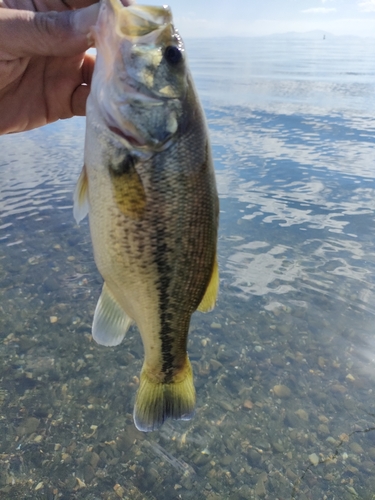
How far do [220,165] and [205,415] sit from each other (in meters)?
7.31

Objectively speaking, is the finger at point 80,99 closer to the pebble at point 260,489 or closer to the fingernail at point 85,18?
the fingernail at point 85,18

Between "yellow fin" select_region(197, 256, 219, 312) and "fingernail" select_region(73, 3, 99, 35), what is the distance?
1274 mm

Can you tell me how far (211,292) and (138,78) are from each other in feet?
3.24

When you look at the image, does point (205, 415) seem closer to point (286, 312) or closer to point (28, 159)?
point (286, 312)

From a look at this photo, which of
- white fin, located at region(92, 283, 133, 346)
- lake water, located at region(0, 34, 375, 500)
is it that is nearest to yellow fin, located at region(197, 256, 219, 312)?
white fin, located at region(92, 283, 133, 346)

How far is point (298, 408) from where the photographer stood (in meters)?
4.61

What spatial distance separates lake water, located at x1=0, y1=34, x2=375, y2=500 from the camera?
155 inches

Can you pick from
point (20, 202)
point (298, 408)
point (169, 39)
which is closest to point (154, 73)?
point (169, 39)

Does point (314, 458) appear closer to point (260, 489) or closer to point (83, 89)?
point (260, 489)

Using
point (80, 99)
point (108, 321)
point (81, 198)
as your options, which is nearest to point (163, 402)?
point (108, 321)

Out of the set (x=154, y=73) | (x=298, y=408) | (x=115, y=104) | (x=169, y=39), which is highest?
(x=169, y=39)

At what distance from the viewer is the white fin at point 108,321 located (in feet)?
6.71

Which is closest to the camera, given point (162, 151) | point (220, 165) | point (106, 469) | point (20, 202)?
point (162, 151)

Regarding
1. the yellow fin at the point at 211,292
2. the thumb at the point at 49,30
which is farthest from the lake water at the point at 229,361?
the thumb at the point at 49,30
